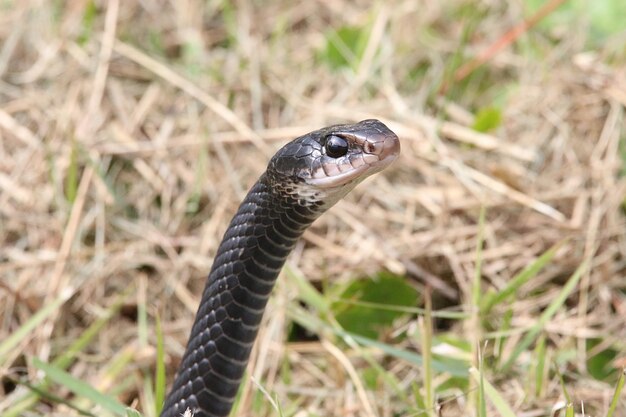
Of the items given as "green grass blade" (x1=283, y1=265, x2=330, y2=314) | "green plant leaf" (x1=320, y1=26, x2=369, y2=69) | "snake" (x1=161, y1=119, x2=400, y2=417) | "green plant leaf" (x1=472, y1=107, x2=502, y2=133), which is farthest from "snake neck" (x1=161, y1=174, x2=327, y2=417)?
"green plant leaf" (x1=320, y1=26, x2=369, y2=69)

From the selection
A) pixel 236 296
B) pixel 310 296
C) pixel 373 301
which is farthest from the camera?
pixel 373 301

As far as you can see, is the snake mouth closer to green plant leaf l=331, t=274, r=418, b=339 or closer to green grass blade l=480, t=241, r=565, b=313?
green grass blade l=480, t=241, r=565, b=313

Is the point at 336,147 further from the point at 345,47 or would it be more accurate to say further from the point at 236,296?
the point at 345,47

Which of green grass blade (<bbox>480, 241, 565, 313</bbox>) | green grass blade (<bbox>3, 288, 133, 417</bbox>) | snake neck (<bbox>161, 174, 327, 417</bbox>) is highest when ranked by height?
snake neck (<bbox>161, 174, 327, 417</bbox>)

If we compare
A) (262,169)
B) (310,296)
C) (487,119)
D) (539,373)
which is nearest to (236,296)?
(310,296)

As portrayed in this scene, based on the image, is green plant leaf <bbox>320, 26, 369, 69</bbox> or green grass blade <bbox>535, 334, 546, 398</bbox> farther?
green plant leaf <bbox>320, 26, 369, 69</bbox>

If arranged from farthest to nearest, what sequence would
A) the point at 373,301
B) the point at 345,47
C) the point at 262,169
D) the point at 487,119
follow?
the point at 345,47
the point at 487,119
the point at 262,169
the point at 373,301

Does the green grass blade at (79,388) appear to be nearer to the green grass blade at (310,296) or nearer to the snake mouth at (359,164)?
the green grass blade at (310,296)

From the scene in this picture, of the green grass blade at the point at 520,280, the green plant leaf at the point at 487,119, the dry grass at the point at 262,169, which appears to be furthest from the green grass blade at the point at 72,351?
the green plant leaf at the point at 487,119
